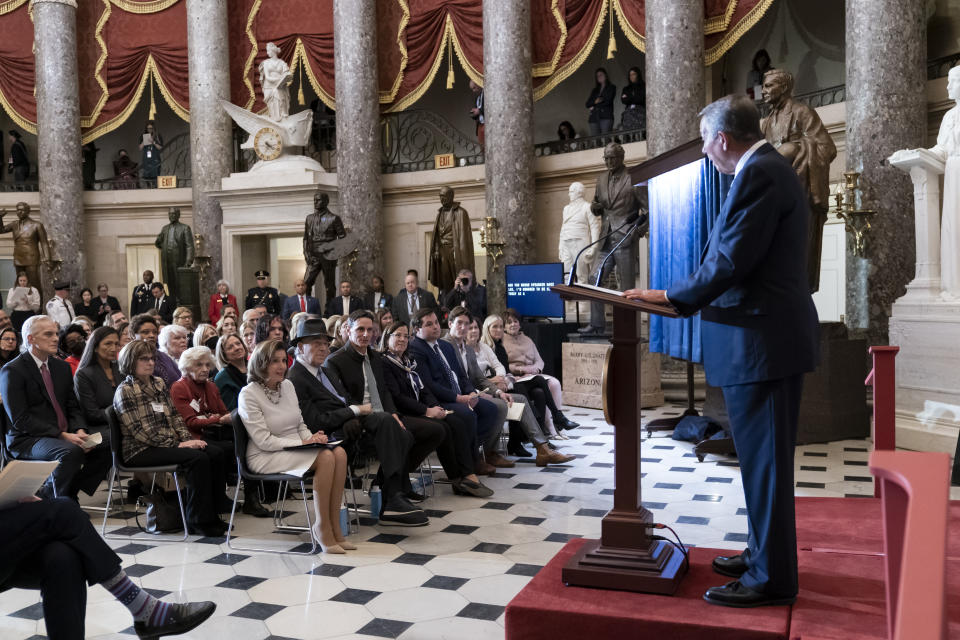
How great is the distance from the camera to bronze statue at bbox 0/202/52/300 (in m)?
14.9

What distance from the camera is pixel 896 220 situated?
8188 mm

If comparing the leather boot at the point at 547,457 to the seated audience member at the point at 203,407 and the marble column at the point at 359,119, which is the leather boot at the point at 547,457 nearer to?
the seated audience member at the point at 203,407

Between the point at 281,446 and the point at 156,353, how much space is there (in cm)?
172

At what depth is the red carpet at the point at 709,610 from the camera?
256 centimetres

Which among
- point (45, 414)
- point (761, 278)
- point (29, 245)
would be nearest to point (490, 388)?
point (45, 414)

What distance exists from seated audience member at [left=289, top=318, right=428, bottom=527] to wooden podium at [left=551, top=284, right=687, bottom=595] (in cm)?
230

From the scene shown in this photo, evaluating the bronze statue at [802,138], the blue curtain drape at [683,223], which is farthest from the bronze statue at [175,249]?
the blue curtain drape at [683,223]

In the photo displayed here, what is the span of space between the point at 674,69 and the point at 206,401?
296 inches

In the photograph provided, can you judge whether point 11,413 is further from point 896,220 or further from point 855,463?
point 896,220

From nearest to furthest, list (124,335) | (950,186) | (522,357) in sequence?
1. (950,186)
2. (124,335)
3. (522,357)

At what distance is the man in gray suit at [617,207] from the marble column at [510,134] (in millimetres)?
2435

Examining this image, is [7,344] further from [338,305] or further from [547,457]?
[338,305]

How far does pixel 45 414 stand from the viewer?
201 inches

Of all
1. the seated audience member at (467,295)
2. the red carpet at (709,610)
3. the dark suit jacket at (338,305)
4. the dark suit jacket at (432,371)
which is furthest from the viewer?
the dark suit jacket at (338,305)
